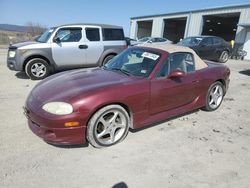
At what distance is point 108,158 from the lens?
10.6ft

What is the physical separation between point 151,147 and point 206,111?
2274 mm

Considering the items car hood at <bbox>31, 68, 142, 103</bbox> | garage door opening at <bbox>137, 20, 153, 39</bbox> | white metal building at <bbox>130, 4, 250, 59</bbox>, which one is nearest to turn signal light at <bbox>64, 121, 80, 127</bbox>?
car hood at <bbox>31, 68, 142, 103</bbox>

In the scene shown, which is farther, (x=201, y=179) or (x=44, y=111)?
(x=44, y=111)

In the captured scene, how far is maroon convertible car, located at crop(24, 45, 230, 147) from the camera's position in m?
3.12

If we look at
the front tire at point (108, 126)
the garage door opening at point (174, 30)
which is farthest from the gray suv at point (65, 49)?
the garage door opening at point (174, 30)

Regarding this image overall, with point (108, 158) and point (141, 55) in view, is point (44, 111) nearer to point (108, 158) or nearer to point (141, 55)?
point (108, 158)

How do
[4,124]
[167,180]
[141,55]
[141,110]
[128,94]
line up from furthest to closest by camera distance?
[141,55] → [4,124] → [141,110] → [128,94] → [167,180]

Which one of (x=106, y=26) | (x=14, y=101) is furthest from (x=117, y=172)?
(x=106, y=26)

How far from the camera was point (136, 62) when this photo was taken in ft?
14.2

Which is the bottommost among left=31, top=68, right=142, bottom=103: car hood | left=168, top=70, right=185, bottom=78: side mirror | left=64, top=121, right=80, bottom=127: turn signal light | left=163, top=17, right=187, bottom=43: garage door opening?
left=163, top=17, right=187, bottom=43: garage door opening

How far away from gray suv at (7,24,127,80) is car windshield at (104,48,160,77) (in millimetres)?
3868

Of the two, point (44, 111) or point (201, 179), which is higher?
point (44, 111)

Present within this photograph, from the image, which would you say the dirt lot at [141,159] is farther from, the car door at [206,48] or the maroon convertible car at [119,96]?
the car door at [206,48]

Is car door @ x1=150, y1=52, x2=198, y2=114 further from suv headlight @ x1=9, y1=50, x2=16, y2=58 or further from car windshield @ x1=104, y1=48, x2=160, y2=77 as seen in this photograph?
suv headlight @ x1=9, y1=50, x2=16, y2=58
